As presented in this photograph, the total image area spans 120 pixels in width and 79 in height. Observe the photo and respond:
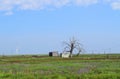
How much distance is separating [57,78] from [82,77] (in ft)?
6.86

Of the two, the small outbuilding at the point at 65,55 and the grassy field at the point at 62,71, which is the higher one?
the small outbuilding at the point at 65,55

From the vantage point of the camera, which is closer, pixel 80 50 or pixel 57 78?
pixel 57 78

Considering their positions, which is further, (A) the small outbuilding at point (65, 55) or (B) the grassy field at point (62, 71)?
(A) the small outbuilding at point (65, 55)

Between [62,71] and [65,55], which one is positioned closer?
[62,71]

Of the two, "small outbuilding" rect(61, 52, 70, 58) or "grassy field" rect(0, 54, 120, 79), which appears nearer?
"grassy field" rect(0, 54, 120, 79)

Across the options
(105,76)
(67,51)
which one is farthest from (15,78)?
(67,51)

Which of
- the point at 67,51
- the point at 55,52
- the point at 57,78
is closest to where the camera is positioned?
the point at 57,78

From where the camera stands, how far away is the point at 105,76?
3008 cm

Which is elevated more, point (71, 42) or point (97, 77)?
point (71, 42)

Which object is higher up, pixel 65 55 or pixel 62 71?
pixel 65 55

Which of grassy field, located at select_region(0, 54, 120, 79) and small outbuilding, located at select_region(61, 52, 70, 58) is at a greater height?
small outbuilding, located at select_region(61, 52, 70, 58)

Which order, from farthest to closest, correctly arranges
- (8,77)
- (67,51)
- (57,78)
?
1. (67,51)
2. (8,77)
3. (57,78)

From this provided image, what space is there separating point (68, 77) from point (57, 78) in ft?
3.66

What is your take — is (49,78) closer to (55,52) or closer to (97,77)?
(97,77)
